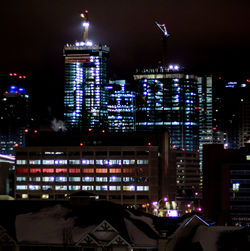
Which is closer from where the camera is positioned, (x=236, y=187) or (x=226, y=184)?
(x=226, y=184)

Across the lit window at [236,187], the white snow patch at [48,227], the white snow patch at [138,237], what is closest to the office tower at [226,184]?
the lit window at [236,187]

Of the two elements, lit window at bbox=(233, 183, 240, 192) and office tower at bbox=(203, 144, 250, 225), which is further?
lit window at bbox=(233, 183, 240, 192)

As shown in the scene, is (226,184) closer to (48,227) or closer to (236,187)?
(236,187)

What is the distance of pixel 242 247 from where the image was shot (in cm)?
5550

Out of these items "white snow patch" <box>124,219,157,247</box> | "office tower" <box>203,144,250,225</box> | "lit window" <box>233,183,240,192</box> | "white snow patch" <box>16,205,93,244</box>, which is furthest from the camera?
"lit window" <box>233,183,240,192</box>

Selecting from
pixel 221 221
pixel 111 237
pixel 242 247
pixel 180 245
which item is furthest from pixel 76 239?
pixel 221 221

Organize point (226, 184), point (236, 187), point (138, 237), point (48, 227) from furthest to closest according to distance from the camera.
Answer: point (236, 187), point (226, 184), point (48, 227), point (138, 237)

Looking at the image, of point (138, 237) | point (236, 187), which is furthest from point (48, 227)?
point (236, 187)

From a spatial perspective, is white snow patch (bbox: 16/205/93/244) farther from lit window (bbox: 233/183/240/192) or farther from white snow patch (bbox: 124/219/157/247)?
lit window (bbox: 233/183/240/192)

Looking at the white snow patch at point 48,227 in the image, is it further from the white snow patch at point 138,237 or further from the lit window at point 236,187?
the lit window at point 236,187

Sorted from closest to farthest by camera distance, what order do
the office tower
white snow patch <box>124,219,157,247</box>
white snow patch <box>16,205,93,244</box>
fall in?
1. white snow patch <box>124,219,157,247</box>
2. white snow patch <box>16,205,93,244</box>
3. the office tower

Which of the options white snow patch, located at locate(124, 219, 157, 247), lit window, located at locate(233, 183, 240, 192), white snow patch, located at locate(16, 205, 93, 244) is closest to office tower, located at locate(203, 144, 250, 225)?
lit window, located at locate(233, 183, 240, 192)

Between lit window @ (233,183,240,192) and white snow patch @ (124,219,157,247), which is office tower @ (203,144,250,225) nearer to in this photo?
lit window @ (233,183,240,192)

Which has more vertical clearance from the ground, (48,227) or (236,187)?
(48,227)
